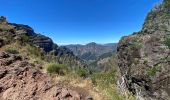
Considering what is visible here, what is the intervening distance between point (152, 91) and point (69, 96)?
277 centimetres

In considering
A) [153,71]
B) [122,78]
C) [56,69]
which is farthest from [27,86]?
[153,71]

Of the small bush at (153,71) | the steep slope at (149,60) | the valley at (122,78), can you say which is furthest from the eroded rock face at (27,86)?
the small bush at (153,71)

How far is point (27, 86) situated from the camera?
27.5 ft

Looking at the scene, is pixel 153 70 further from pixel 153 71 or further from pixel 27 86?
pixel 27 86

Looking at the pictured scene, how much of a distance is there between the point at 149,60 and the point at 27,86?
4.45 metres

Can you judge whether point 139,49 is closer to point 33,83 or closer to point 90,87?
point 90,87

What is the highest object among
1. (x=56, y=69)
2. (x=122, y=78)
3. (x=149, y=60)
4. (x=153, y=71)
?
(x=149, y=60)

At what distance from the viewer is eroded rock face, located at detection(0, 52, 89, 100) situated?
7.85 m

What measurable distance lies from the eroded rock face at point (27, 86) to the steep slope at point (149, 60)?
2211 mm

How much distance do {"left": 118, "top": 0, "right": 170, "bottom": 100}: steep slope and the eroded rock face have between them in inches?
87.0

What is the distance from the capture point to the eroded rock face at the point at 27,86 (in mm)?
7848

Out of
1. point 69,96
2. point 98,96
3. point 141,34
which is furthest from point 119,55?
point 69,96

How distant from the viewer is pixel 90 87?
33.2ft

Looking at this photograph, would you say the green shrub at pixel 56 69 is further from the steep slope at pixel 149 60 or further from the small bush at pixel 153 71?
the small bush at pixel 153 71
